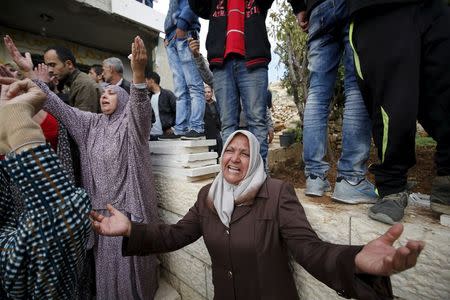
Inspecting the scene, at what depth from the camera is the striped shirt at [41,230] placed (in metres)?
0.86

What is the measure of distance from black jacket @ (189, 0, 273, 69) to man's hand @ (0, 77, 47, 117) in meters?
1.58

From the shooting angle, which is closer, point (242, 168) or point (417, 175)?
point (242, 168)

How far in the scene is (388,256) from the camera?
31.9 inches

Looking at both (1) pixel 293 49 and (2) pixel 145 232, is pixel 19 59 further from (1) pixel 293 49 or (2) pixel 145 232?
(1) pixel 293 49

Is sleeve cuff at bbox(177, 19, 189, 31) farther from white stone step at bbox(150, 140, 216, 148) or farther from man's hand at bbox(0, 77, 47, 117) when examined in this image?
man's hand at bbox(0, 77, 47, 117)

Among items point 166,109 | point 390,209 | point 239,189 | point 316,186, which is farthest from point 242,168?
point 166,109

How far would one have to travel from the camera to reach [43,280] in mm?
913

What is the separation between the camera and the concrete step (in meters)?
2.53

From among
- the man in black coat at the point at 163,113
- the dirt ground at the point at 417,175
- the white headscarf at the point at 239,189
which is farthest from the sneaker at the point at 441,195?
the man in black coat at the point at 163,113

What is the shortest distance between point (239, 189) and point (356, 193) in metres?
0.77

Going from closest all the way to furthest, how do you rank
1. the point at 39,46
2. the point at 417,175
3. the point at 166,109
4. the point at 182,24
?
the point at 182,24, the point at 417,175, the point at 166,109, the point at 39,46

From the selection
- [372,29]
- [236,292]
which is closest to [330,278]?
[236,292]

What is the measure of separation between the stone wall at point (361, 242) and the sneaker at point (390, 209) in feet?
0.13

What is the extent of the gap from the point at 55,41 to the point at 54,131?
782 centimetres
